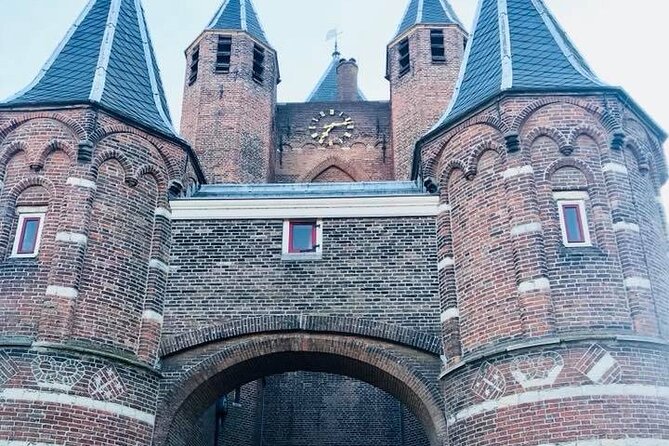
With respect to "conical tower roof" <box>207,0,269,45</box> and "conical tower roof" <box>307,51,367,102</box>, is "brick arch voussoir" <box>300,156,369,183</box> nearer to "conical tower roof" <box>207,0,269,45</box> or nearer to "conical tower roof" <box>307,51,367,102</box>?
"conical tower roof" <box>207,0,269,45</box>

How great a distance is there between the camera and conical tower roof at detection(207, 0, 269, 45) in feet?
91.8

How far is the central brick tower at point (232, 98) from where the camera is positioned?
25156mm

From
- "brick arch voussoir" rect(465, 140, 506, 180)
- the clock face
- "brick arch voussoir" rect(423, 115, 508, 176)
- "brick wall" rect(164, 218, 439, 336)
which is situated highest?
the clock face

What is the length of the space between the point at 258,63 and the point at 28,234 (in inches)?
585

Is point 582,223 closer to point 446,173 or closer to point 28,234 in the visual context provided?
point 446,173

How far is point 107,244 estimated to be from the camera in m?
14.4

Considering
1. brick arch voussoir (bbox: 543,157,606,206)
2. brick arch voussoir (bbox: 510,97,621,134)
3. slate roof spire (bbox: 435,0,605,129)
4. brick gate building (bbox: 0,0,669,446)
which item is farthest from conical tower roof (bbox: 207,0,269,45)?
brick arch voussoir (bbox: 543,157,606,206)

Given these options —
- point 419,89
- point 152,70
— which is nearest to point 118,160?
point 152,70

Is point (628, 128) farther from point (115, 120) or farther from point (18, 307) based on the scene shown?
point (18, 307)

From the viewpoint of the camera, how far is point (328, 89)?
3519 cm

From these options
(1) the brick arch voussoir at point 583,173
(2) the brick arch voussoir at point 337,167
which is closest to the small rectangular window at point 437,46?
(2) the brick arch voussoir at point 337,167

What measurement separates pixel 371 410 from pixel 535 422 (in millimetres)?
9949

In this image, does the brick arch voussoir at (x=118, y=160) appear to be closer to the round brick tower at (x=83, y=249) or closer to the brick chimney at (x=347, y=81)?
the round brick tower at (x=83, y=249)

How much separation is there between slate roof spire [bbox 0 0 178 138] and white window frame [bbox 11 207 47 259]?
2.08 meters
